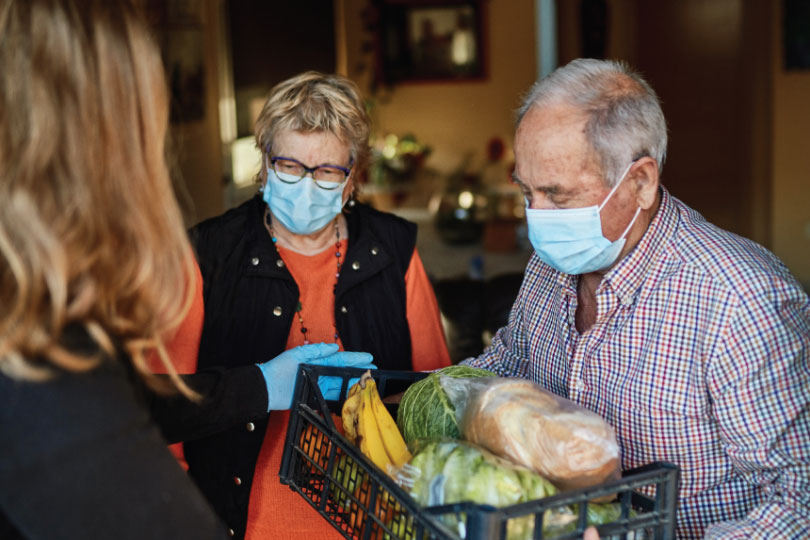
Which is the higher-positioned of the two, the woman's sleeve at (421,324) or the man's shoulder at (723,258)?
the man's shoulder at (723,258)

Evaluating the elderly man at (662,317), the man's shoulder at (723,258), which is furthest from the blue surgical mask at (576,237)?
the man's shoulder at (723,258)

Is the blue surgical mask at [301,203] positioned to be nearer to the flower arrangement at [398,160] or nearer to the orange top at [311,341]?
the orange top at [311,341]

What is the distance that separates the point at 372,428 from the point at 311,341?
0.81 m

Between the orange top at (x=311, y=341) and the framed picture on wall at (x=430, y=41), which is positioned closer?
the orange top at (x=311, y=341)

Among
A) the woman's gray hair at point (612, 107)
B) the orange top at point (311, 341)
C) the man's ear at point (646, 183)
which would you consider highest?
the woman's gray hair at point (612, 107)

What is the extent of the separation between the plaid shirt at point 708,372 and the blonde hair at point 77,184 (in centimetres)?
94

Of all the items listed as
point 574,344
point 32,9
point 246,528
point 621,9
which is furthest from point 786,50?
point 32,9

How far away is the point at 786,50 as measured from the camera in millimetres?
6105

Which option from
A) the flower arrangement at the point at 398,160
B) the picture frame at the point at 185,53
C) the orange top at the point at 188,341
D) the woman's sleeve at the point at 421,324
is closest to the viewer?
the orange top at the point at 188,341

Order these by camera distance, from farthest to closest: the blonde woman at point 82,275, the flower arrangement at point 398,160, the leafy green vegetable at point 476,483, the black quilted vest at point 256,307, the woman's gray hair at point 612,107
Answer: the flower arrangement at point 398,160 → the black quilted vest at point 256,307 → the woman's gray hair at point 612,107 → the leafy green vegetable at point 476,483 → the blonde woman at point 82,275

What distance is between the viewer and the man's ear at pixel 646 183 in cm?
169

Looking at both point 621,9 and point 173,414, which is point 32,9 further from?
point 621,9

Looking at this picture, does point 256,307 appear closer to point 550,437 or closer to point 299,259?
point 299,259

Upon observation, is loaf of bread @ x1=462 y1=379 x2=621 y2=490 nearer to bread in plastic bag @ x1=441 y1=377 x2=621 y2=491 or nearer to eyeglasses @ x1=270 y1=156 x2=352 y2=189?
bread in plastic bag @ x1=441 y1=377 x2=621 y2=491
